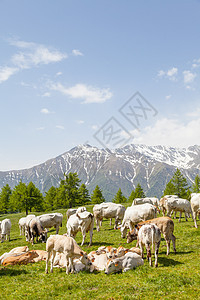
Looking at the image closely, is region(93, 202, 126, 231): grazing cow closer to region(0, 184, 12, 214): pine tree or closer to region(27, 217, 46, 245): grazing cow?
region(27, 217, 46, 245): grazing cow

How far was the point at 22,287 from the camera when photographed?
11047 mm

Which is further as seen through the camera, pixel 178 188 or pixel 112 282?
pixel 178 188

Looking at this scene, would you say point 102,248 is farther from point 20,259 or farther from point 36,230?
point 36,230

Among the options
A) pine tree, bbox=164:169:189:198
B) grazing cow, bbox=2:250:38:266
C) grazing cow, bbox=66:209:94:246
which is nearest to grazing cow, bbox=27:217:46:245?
grazing cow, bbox=66:209:94:246

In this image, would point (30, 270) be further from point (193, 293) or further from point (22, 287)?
point (193, 293)

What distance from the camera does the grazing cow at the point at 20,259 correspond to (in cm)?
1531

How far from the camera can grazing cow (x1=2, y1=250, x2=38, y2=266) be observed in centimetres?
1531

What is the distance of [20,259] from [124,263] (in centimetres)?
739

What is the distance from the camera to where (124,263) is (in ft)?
40.8

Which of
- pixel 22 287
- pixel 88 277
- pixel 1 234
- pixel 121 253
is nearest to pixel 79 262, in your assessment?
pixel 88 277

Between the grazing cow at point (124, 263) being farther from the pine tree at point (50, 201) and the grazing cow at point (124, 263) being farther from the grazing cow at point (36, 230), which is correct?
the pine tree at point (50, 201)

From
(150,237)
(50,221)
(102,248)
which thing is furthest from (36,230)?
(150,237)

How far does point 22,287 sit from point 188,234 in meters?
14.2

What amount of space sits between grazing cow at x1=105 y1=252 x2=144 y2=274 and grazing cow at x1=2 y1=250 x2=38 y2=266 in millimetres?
6276
